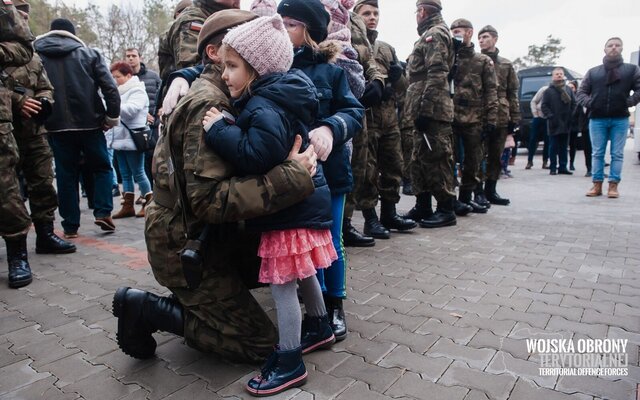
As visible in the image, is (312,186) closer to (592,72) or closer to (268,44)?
(268,44)

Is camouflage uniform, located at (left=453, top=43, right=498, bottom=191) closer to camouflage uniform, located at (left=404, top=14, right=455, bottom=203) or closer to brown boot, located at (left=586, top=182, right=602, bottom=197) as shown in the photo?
camouflage uniform, located at (left=404, top=14, right=455, bottom=203)

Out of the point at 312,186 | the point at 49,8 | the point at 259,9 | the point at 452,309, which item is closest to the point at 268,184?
the point at 312,186

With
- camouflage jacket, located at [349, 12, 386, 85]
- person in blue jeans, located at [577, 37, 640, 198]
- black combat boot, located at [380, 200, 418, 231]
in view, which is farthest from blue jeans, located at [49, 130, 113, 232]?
person in blue jeans, located at [577, 37, 640, 198]

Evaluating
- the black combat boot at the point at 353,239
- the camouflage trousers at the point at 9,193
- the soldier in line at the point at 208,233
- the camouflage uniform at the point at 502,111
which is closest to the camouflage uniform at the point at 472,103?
the camouflage uniform at the point at 502,111

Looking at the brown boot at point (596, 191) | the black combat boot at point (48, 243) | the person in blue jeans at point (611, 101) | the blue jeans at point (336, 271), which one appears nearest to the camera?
the blue jeans at point (336, 271)

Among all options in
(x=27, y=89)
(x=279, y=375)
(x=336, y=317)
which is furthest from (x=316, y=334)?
(x=27, y=89)

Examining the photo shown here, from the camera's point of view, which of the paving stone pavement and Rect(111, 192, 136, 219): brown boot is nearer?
the paving stone pavement

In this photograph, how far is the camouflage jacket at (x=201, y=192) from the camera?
1870mm

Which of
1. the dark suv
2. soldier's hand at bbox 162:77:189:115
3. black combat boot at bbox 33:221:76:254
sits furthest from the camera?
the dark suv

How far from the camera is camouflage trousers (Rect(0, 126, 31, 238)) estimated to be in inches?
129

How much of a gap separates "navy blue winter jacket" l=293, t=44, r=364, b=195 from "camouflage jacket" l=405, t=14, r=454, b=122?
2668 millimetres

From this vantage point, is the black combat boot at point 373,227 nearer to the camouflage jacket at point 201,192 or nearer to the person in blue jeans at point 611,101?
the camouflage jacket at point 201,192

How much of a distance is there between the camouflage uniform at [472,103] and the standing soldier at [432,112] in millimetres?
A: 712

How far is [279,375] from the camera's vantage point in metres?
1.97
